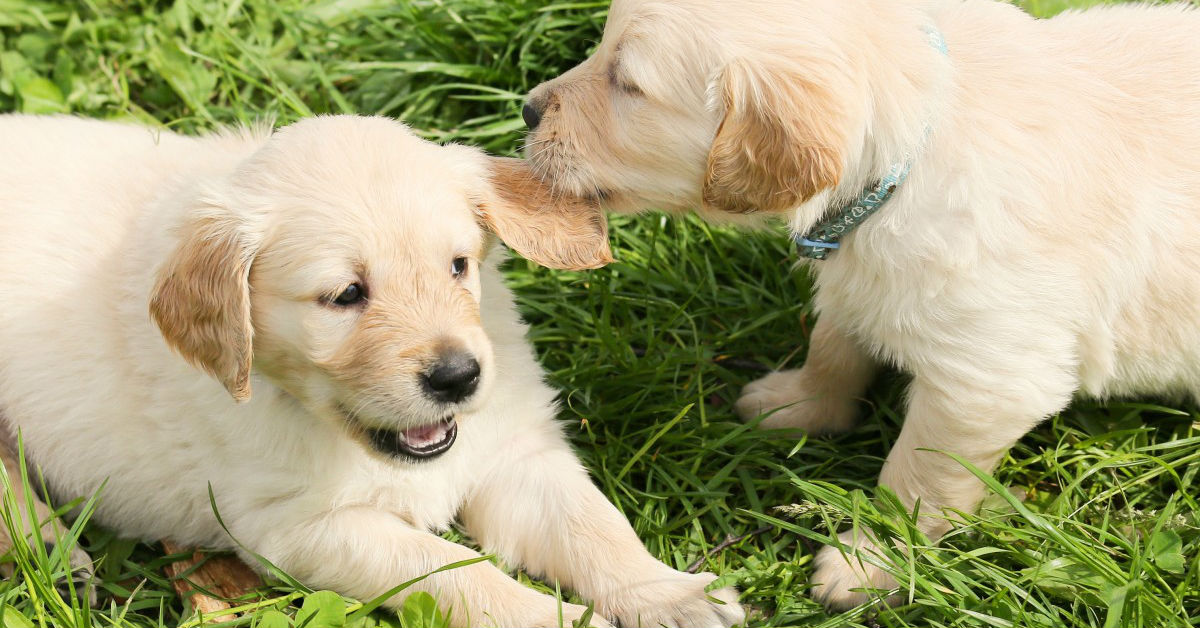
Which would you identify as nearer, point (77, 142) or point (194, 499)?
point (194, 499)

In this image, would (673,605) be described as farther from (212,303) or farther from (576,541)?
(212,303)

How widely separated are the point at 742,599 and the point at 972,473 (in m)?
0.69

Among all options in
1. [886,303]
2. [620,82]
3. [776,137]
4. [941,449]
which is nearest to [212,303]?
[620,82]

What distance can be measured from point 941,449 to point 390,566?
1.46 meters

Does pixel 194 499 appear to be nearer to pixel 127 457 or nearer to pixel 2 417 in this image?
pixel 127 457

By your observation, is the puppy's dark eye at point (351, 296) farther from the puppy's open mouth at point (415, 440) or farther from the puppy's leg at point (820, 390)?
the puppy's leg at point (820, 390)

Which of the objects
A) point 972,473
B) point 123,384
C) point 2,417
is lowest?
point 2,417

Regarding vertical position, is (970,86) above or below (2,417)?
above

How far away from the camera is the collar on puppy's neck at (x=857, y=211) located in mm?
2770

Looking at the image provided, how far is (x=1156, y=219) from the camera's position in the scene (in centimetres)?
289

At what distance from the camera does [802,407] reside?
11.9ft

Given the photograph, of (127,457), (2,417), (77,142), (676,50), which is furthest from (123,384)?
(676,50)

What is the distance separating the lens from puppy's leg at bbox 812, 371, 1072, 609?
287cm

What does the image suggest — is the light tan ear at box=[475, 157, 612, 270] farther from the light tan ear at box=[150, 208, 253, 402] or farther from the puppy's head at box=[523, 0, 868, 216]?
the light tan ear at box=[150, 208, 253, 402]
